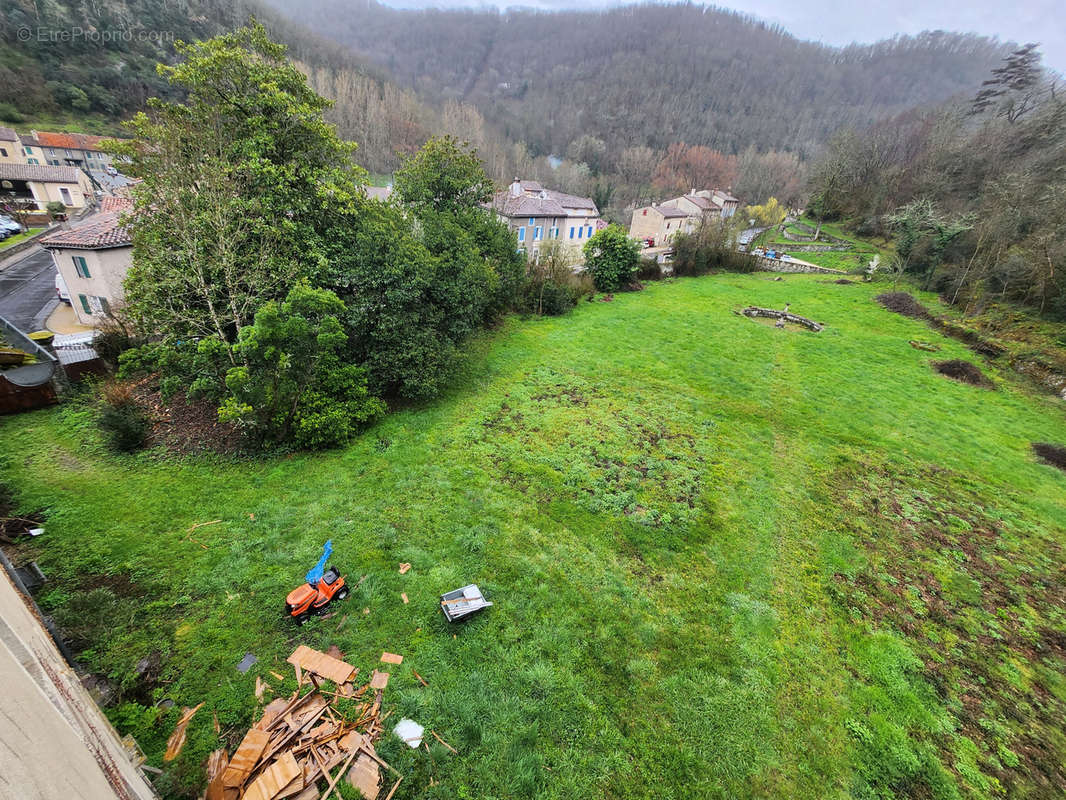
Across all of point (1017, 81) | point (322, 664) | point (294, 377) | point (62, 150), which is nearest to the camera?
point (322, 664)

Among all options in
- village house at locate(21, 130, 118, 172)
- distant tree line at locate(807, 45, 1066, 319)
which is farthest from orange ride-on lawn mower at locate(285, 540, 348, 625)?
village house at locate(21, 130, 118, 172)

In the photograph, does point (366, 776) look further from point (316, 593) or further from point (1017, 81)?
point (1017, 81)

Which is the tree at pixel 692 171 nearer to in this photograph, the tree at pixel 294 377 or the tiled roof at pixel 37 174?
the tree at pixel 294 377

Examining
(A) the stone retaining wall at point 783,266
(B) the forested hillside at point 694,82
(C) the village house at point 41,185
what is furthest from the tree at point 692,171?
(C) the village house at point 41,185

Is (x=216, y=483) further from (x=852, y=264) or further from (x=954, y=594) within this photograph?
(x=852, y=264)

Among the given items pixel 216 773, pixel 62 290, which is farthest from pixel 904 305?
pixel 62 290

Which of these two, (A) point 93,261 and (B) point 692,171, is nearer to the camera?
(A) point 93,261
